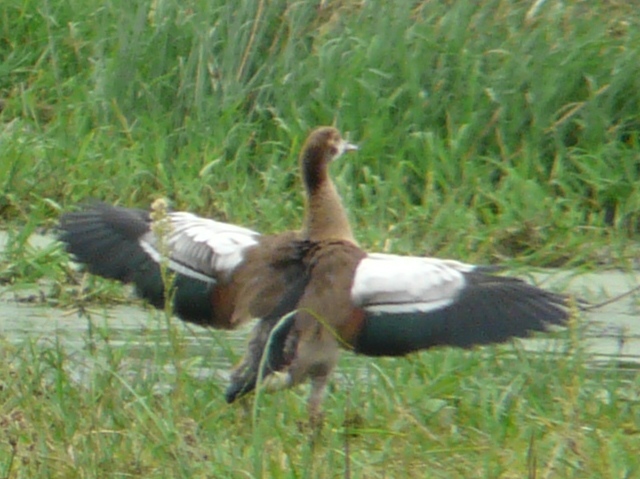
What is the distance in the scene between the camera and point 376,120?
299 inches

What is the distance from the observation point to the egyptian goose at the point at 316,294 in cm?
461

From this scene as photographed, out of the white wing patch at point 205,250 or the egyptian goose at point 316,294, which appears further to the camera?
the white wing patch at point 205,250

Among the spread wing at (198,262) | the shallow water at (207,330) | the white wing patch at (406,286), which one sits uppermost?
the white wing patch at (406,286)

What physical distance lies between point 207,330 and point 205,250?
61 cm

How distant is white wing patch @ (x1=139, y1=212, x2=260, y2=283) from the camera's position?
4.93m

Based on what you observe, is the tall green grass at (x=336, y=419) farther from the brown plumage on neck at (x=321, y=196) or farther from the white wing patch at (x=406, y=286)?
the brown plumage on neck at (x=321, y=196)

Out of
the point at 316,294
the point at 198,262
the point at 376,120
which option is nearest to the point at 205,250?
the point at 198,262

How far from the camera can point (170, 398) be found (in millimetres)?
4273

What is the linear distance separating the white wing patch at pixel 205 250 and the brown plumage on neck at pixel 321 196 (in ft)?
0.61

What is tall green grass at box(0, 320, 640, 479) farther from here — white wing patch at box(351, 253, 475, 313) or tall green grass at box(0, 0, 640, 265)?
tall green grass at box(0, 0, 640, 265)

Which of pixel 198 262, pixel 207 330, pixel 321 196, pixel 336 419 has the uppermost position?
pixel 321 196

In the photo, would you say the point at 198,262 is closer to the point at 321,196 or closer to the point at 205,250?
the point at 205,250

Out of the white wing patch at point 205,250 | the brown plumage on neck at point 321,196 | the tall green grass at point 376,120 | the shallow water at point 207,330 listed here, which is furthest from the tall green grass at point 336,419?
the tall green grass at point 376,120

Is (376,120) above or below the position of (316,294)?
below
